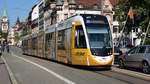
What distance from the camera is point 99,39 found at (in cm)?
2547

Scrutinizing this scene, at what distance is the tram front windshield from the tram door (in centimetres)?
45

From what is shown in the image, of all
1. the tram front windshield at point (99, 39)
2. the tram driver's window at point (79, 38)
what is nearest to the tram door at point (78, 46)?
the tram driver's window at point (79, 38)

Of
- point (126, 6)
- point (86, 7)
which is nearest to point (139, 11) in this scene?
point (126, 6)

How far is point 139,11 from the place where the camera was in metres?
51.4

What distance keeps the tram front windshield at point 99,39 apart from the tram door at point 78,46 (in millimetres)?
450

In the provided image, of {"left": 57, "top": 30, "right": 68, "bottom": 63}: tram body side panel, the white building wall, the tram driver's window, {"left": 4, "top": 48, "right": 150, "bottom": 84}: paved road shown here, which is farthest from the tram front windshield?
the white building wall

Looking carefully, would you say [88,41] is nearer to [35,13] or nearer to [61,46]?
[61,46]

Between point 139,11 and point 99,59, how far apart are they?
27567 mm

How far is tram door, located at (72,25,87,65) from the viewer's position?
2550cm

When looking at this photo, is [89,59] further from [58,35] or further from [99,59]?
[58,35]

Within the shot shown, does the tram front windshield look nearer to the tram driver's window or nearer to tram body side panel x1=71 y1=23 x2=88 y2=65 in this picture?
the tram driver's window

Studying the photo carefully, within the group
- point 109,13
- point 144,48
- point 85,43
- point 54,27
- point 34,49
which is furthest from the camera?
point 109,13

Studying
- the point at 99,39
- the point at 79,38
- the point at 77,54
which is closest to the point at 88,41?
the point at 99,39

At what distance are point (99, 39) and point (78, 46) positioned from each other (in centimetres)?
136
